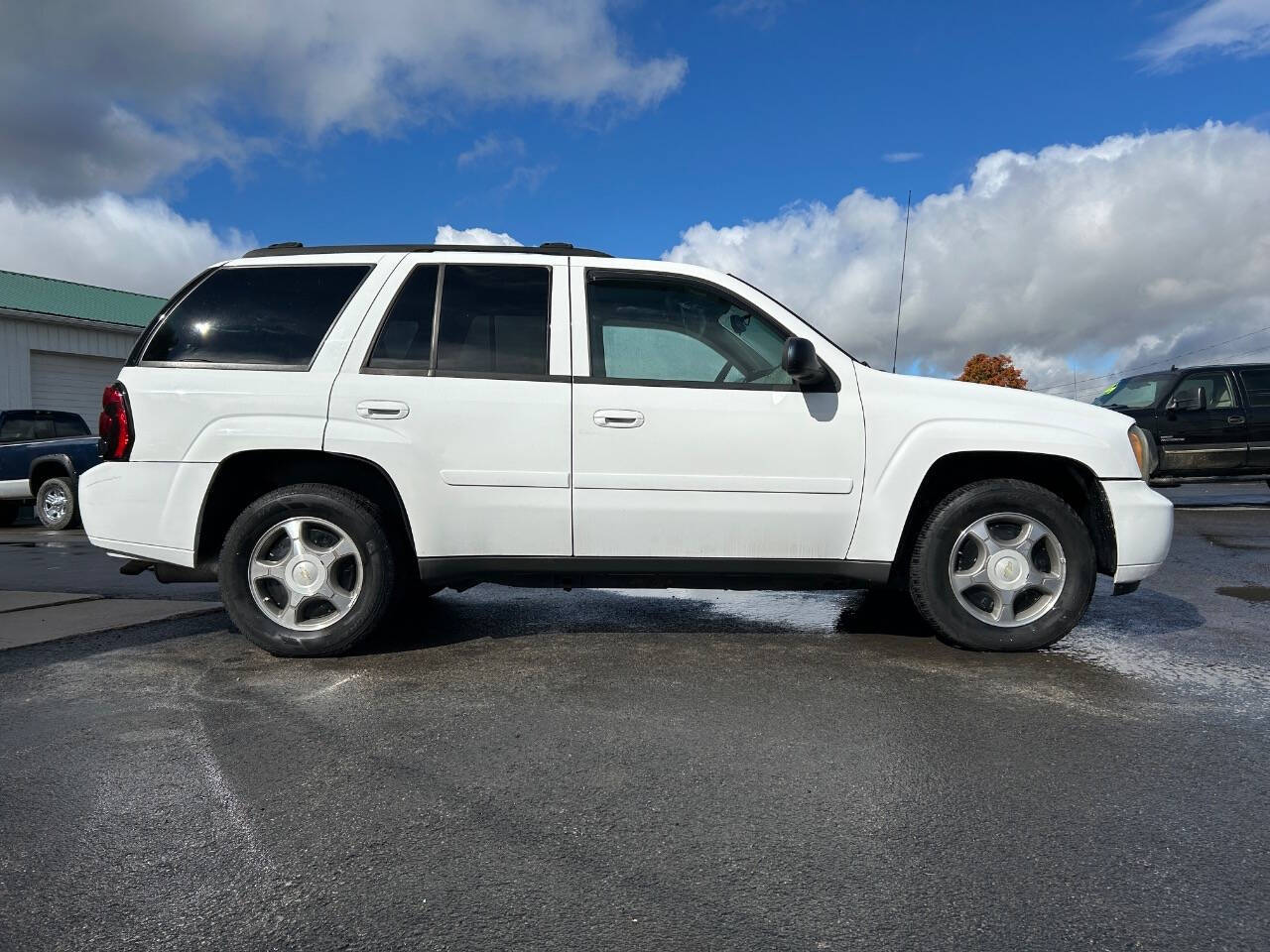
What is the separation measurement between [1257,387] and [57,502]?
16592 millimetres

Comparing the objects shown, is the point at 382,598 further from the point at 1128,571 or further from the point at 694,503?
the point at 1128,571

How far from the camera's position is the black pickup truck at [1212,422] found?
1190 centimetres

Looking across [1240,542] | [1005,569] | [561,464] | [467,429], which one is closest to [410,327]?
[467,429]

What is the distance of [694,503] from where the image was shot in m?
3.96

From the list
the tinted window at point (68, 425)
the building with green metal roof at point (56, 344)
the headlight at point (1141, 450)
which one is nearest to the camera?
the headlight at point (1141, 450)

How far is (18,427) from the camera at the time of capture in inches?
498

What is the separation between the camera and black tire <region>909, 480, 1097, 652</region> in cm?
404

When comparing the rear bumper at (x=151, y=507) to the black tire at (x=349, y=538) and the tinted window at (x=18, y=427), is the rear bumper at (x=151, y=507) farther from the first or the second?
the tinted window at (x=18, y=427)

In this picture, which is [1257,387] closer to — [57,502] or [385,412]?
[385,412]

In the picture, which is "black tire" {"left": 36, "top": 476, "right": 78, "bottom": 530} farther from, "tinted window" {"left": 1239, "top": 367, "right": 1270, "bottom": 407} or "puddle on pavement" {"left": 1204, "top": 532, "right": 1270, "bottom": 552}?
"tinted window" {"left": 1239, "top": 367, "right": 1270, "bottom": 407}

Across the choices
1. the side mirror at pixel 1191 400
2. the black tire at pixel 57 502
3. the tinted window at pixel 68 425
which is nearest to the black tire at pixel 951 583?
the side mirror at pixel 1191 400

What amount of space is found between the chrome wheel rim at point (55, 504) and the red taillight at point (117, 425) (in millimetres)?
9527

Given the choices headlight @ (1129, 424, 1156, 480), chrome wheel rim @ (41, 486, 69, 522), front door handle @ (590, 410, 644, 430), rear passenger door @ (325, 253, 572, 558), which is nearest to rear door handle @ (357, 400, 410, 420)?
rear passenger door @ (325, 253, 572, 558)

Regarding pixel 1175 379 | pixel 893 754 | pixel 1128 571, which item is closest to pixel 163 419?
pixel 893 754
